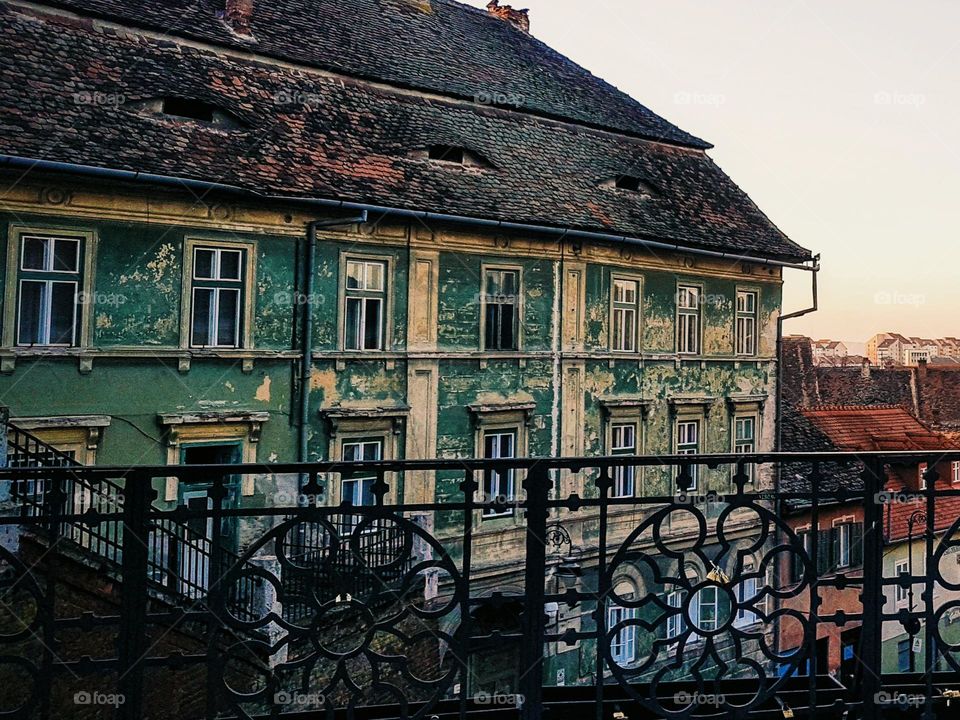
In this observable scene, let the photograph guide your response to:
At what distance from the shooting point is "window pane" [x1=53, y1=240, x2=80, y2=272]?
1274 cm

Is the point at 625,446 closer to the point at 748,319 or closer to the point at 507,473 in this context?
the point at 507,473

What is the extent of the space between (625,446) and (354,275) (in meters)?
7.28

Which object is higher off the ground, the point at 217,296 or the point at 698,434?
the point at 217,296

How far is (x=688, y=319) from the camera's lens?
20734mm

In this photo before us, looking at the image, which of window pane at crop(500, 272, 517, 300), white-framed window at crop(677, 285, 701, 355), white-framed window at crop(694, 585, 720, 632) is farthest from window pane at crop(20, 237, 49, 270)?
white-framed window at crop(694, 585, 720, 632)

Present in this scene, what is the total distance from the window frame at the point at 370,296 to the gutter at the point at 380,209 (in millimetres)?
828

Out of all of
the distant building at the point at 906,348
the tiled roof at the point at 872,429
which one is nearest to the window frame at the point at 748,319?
the tiled roof at the point at 872,429

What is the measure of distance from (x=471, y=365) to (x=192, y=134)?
6.19 m

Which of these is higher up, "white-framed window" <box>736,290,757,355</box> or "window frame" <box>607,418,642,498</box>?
"white-framed window" <box>736,290,757,355</box>

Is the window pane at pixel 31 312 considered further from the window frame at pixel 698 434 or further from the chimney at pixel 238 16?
the window frame at pixel 698 434

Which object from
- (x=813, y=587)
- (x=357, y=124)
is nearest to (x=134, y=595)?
(x=813, y=587)

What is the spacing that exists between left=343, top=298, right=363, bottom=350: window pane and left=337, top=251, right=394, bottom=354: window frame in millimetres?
48

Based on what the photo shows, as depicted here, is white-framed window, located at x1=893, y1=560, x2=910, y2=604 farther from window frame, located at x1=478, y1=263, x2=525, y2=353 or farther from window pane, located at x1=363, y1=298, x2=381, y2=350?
window pane, located at x1=363, y1=298, x2=381, y2=350

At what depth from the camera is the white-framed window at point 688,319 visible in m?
20.5
